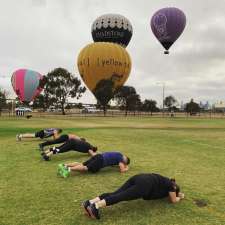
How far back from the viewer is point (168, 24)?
5753 cm

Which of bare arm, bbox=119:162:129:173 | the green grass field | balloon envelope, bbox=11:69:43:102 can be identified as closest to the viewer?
the green grass field

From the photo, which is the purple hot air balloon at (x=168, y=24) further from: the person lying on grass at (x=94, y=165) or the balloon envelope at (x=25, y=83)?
the person lying on grass at (x=94, y=165)

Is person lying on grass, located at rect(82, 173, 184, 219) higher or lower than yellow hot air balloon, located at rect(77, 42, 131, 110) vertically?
lower

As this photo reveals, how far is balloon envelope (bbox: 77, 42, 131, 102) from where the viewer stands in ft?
218

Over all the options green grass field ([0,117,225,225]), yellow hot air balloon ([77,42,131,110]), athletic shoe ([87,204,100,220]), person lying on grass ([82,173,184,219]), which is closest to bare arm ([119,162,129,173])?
green grass field ([0,117,225,225])

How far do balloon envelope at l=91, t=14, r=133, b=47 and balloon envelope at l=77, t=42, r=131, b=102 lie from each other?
309 inches

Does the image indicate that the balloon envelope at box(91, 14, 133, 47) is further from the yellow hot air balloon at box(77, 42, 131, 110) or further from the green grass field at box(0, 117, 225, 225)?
the green grass field at box(0, 117, 225, 225)

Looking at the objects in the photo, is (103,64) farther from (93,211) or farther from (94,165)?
(93,211)

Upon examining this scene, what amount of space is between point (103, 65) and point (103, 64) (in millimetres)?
208

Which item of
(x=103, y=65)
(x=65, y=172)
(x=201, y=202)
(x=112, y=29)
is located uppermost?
(x=112, y=29)

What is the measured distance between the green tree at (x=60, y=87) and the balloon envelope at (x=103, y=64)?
28.8 metres

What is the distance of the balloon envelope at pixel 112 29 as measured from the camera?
75.8 meters

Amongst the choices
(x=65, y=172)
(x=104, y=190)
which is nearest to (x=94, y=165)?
(x=65, y=172)

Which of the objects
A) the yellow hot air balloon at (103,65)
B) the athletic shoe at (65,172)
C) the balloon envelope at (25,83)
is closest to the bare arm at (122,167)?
the athletic shoe at (65,172)
